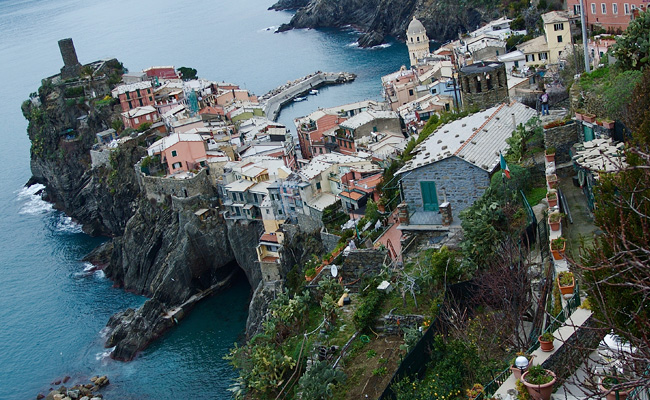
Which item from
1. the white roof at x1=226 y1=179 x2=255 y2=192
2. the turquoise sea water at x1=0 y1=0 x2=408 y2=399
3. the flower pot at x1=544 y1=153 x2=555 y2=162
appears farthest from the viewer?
the white roof at x1=226 y1=179 x2=255 y2=192

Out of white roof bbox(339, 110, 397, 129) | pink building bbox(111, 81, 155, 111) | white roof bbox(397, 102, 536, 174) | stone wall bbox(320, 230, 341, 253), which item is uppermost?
white roof bbox(397, 102, 536, 174)

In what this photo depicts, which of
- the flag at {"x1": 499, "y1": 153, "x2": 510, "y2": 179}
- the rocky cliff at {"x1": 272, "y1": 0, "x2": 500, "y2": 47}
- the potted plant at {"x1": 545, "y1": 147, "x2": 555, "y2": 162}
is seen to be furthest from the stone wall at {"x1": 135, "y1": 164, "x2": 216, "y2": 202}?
the rocky cliff at {"x1": 272, "y1": 0, "x2": 500, "y2": 47}

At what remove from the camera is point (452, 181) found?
27641mm

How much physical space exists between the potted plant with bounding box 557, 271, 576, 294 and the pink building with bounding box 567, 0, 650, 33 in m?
42.2

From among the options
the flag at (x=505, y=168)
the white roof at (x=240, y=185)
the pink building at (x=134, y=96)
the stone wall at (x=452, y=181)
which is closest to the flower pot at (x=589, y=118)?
the flag at (x=505, y=168)

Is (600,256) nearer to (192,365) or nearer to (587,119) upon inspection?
(587,119)

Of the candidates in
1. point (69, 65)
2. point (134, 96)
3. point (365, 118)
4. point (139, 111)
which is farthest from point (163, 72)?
point (365, 118)

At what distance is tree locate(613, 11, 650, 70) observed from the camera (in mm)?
26812

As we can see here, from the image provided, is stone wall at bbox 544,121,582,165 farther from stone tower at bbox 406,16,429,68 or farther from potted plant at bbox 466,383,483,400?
stone tower at bbox 406,16,429,68

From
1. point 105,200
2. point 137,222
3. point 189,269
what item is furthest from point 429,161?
point 105,200

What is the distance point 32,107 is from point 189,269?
152 feet

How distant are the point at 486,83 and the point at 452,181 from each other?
977 cm

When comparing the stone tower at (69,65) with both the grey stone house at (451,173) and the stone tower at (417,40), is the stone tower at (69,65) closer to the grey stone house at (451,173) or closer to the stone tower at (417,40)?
the stone tower at (417,40)

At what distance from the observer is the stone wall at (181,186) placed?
61125 millimetres
